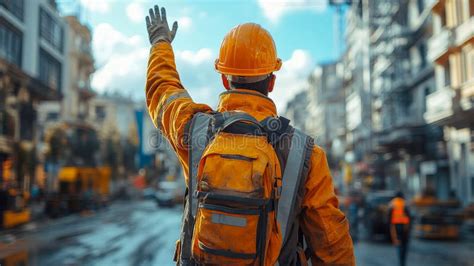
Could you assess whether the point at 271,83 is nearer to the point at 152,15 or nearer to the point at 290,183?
the point at 290,183

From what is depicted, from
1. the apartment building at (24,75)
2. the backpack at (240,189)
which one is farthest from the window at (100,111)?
the backpack at (240,189)

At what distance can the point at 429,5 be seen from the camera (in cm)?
2786

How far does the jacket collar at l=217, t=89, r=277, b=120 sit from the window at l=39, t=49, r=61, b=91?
3175 centimetres

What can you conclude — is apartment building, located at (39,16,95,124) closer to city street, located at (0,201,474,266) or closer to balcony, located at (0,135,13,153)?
balcony, located at (0,135,13,153)

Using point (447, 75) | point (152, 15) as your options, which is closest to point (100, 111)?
point (447, 75)

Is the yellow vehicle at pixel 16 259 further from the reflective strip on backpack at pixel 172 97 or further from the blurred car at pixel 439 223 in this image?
the blurred car at pixel 439 223

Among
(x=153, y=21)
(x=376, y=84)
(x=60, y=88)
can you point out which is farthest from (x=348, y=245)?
(x=376, y=84)

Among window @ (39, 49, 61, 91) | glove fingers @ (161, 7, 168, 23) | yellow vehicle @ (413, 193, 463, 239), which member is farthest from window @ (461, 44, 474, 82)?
window @ (39, 49, 61, 91)

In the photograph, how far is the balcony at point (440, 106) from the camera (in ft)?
73.7

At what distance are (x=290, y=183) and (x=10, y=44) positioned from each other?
2756 cm

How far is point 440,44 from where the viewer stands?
25.2 metres

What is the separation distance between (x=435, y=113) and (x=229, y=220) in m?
24.6

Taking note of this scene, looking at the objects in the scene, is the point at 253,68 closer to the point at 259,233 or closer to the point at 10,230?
the point at 259,233

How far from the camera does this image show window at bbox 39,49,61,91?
3231 cm
